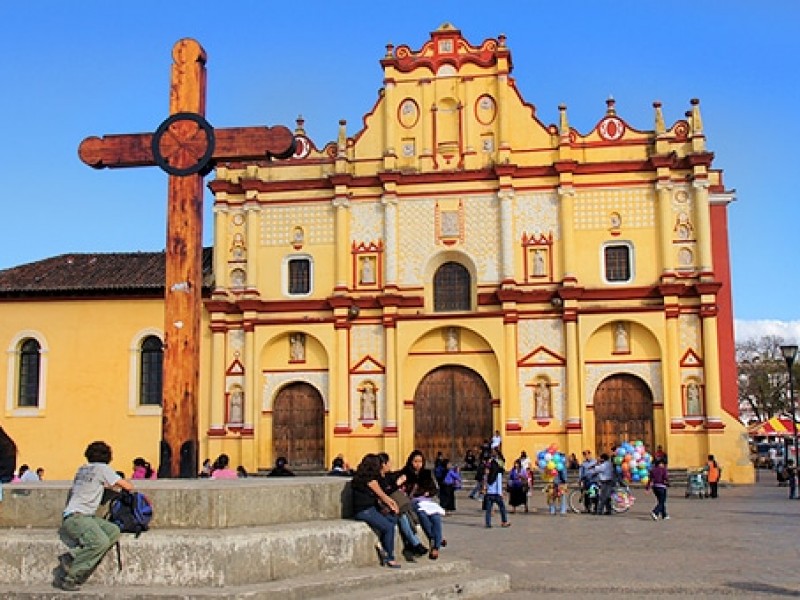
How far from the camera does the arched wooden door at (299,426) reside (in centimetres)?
3234

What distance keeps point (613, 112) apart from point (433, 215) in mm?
7262

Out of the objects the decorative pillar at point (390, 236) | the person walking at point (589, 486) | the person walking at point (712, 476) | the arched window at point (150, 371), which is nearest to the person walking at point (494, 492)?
the person walking at point (589, 486)

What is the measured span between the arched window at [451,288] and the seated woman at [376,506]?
2190 centimetres

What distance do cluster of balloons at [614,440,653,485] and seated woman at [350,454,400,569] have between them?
1432 cm

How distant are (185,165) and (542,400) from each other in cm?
2123

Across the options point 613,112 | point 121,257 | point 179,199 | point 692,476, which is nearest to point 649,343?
point 692,476

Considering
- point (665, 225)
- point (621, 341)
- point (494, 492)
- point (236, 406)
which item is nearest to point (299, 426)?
point (236, 406)

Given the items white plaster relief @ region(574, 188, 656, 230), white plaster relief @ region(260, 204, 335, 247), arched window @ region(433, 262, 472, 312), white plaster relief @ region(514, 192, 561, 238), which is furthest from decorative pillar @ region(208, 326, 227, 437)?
white plaster relief @ region(574, 188, 656, 230)

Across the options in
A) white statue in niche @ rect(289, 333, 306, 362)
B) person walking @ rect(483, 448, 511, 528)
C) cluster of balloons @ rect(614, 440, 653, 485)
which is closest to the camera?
person walking @ rect(483, 448, 511, 528)

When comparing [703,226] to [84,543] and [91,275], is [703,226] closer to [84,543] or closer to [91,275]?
[91,275]

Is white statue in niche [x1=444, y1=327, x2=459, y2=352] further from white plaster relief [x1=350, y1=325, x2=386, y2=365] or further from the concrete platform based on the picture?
the concrete platform

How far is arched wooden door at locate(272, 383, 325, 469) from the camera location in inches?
1273

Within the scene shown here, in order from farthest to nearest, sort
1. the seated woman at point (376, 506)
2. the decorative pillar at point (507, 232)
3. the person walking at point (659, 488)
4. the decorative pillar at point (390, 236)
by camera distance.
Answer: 1. the decorative pillar at point (390, 236)
2. the decorative pillar at point (507, 232)
3. the person walking at point (659, 488)
4. the seated woman at point (376, 506)

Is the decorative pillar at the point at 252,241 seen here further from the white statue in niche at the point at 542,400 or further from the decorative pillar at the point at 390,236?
the white statue in niche at the point at 542,400
